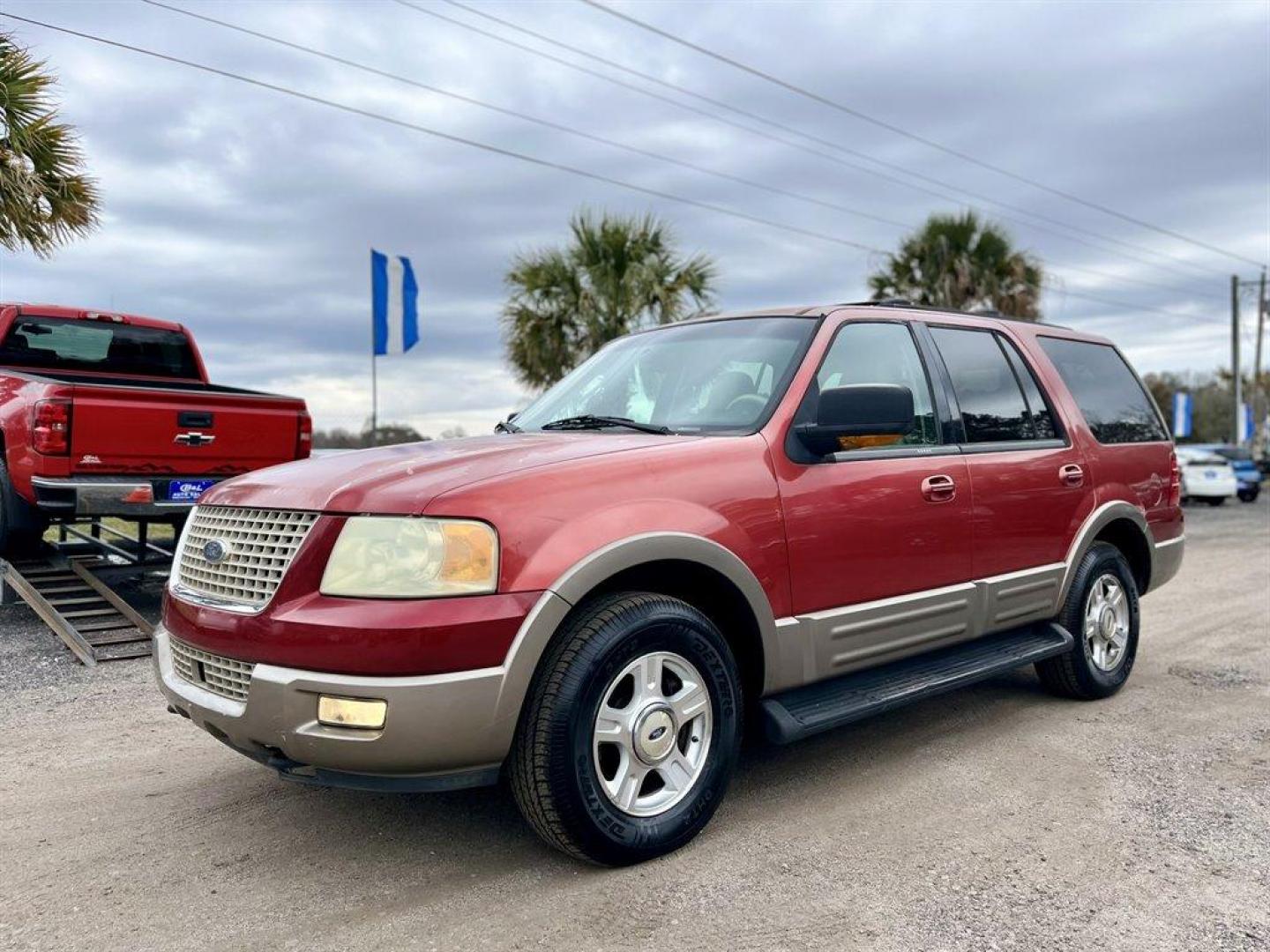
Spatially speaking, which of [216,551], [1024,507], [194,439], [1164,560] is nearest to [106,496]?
[194,439]

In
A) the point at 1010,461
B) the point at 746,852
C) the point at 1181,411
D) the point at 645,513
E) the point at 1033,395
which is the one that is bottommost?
the point at 746,852

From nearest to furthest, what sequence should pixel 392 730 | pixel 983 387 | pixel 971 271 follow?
pixel 392 730 < pixel 983 387 < pixel 971 271

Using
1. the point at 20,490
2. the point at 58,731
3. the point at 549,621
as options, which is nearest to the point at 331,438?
the point at 20,490

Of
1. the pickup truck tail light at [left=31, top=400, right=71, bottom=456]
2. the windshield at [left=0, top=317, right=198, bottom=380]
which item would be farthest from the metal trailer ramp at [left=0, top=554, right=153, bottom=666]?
the windshield at [left=0, top=317, right=198, bottom=380]

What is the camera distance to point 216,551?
3314 mm

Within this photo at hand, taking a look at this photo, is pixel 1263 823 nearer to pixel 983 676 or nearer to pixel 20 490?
pixel 983 676

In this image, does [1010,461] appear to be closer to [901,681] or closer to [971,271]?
[901,681]

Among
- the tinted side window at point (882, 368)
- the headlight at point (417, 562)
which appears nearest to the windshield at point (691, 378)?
the tinted side window at point (882, 368)

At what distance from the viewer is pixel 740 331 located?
14.3ft

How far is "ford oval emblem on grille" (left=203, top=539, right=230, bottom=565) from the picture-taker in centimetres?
329

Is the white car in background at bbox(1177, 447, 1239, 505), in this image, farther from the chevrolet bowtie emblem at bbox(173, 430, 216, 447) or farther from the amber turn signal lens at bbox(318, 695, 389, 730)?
the amber turn signal lens at bbox(318, 695, 389, 730)

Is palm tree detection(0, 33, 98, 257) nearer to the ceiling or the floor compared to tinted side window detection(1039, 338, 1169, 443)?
nearer to the ceiling

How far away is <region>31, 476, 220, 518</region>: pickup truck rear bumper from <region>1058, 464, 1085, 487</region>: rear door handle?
5522 mm

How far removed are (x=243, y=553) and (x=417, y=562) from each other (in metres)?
0.67
